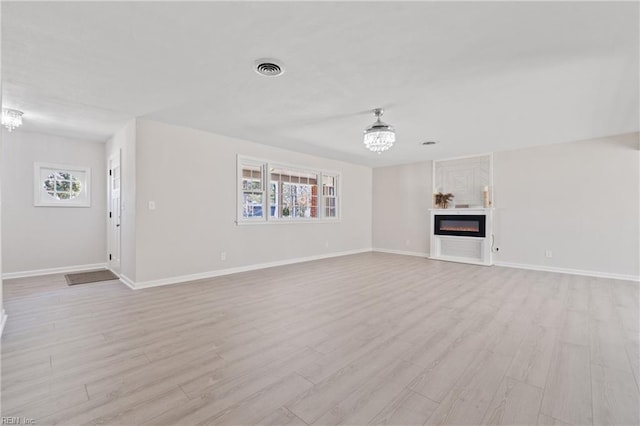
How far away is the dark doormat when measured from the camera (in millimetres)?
4527

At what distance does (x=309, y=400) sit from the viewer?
1.74 metres

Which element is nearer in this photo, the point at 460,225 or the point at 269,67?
the point at 269,67

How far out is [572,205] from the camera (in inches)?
212

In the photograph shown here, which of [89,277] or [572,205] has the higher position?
[572,205]

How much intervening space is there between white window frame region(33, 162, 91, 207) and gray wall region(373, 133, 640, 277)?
27.5 feet

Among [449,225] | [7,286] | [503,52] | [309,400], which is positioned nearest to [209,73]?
[503,52]

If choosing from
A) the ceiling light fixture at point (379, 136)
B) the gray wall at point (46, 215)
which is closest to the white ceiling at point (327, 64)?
the ceiling light fixture at point (379, 136)

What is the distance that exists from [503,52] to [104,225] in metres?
6.88

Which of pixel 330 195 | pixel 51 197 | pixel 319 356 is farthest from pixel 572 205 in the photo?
pixel 51 197

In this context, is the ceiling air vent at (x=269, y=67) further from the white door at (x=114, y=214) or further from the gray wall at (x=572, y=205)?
the gray wall at (x=572, y=205)

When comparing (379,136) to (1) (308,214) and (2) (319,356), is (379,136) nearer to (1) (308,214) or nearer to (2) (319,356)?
(2) (319,356)

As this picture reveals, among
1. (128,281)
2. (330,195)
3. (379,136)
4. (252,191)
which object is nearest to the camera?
(379,136)

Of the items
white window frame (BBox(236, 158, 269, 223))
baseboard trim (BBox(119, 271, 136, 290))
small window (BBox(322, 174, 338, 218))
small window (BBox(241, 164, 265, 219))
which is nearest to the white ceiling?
white window frame (BBox(236, 158, 269, 223))

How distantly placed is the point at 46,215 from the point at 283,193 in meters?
4.26
